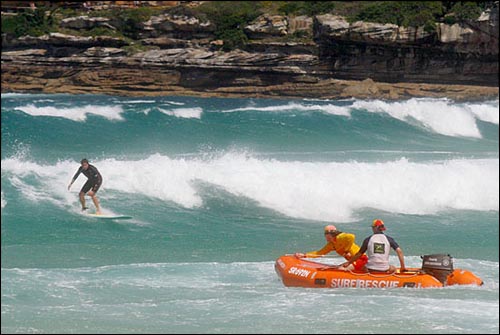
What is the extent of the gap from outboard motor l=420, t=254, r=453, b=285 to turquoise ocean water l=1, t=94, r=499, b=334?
0.81ft

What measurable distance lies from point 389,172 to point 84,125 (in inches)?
431

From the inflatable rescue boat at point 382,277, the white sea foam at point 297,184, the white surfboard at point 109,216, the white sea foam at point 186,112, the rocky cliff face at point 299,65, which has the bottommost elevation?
the inflatable rescue boat at point 382,277

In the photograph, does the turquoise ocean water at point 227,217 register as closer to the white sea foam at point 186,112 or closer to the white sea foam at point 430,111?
the white sea foam at point 430,111

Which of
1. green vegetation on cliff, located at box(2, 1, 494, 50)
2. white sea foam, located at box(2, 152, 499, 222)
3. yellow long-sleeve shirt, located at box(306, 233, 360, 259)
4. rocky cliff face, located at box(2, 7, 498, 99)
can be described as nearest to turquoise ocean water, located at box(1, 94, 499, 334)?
white sea foam, located at box(2, 152, 499, 222)

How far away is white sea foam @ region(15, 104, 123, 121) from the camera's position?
82.3 feet

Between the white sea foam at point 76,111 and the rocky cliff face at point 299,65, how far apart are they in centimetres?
1081

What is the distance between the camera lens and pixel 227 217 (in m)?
13.3

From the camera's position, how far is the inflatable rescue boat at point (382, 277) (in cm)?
915

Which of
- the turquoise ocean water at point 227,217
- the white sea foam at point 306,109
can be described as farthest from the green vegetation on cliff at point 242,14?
the turquoise ocean water at point 227,217

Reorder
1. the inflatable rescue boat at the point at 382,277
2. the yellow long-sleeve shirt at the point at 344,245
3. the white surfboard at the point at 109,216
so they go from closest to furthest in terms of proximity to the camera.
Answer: the inflatable rescue boat at the point at 382,277, the yellow long-sleeve shirt at the point at 344,245, the white surfboard at the point at 109,216

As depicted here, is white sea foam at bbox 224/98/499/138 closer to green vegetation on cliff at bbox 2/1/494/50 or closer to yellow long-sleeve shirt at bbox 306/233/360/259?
green vegetation on cliff at bbox 2/1/494/50

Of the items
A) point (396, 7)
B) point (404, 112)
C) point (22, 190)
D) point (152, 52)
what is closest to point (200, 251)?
point (22, 190)

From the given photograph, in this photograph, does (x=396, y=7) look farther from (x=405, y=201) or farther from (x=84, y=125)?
(x=405, y=201)

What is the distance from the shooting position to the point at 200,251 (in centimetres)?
1109
